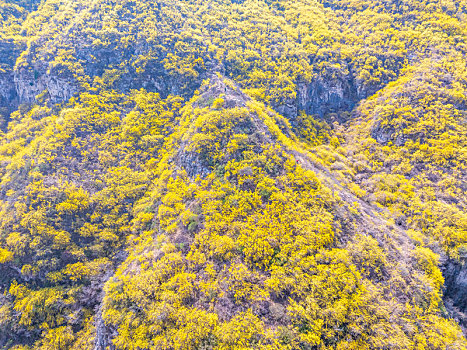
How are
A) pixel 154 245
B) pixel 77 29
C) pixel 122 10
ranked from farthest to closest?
pixel 122 10 < pixel 77 29 < pixel 154 245

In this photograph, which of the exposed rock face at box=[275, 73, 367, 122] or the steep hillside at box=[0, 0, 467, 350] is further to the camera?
the exposed rock face at box=[275, 73, 367, 122]

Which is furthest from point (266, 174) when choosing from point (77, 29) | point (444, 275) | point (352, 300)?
point (77, 29)

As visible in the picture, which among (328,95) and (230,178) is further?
(328,95)

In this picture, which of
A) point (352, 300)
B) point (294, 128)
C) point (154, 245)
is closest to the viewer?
point (352, 300)

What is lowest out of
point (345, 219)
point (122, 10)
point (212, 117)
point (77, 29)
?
point (345, 219)

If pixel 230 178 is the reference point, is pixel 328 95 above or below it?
above

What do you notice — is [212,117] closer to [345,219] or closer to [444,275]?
[345,219]

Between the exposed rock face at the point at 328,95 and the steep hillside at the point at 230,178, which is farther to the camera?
the exposed rock face at the point at 328,95

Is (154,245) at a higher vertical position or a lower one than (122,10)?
lower
